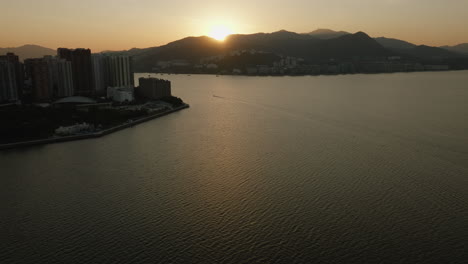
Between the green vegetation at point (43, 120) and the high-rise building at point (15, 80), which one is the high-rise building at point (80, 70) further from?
the green vegetation at point (43, 120)

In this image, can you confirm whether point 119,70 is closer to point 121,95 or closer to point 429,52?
point 121,95

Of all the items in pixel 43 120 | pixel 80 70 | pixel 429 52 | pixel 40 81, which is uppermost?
pixel 429 52

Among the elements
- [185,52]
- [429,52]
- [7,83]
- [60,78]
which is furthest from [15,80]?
[429,52]

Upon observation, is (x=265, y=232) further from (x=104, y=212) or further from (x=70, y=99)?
(x=70, y=99)

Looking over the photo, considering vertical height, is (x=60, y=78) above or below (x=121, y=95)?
above

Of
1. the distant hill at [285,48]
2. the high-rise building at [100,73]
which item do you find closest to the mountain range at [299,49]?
the distant hill at [285,48]

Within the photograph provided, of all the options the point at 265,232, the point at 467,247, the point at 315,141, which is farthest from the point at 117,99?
the point at 467,247

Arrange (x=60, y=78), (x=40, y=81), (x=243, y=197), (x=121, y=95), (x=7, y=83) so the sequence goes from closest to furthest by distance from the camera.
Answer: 1. (x=243, y=197)
2. (x=7, y=83)
3. (x=40, y=81)
4. (x=121, y=95)
5. (x=60, y=78)

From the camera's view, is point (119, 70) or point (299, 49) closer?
point (119, 70)
